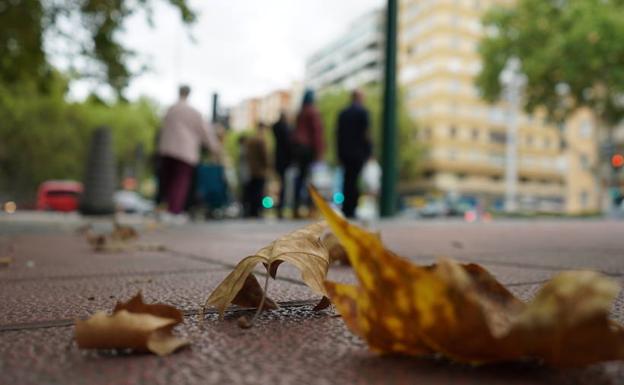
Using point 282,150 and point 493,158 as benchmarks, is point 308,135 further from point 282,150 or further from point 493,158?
point 493,158

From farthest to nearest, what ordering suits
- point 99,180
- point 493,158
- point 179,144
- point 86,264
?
point 493,158, point 99,180, point 179,144, point 86,264

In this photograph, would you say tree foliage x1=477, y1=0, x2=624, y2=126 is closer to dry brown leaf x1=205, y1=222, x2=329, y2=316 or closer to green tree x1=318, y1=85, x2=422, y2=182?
green tree x1=318, y1=85, x2=422, y2=182

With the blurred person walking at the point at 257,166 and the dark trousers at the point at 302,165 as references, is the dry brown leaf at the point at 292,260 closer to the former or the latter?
the dark trousers at the point at 302,165

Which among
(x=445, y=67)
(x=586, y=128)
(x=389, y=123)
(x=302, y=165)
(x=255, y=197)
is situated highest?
(x=445, y=67)

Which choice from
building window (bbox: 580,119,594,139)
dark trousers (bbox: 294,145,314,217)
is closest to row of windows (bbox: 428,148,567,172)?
building window (bbox: 580,119,594,139)

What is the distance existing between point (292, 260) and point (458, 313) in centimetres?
50

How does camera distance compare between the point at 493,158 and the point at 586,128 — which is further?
the point at 493,158

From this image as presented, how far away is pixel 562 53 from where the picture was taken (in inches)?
1222

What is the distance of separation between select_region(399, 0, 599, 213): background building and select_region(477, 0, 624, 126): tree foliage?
2671 cm

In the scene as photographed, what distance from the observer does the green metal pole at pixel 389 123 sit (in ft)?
35.4

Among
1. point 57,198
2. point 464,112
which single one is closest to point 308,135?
point 57,198

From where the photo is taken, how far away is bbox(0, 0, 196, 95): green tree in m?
7.70

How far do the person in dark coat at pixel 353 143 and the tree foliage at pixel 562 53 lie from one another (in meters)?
23.6

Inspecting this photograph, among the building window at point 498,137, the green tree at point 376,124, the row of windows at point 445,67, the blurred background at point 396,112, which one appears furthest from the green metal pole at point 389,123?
the building window at point 498,137
